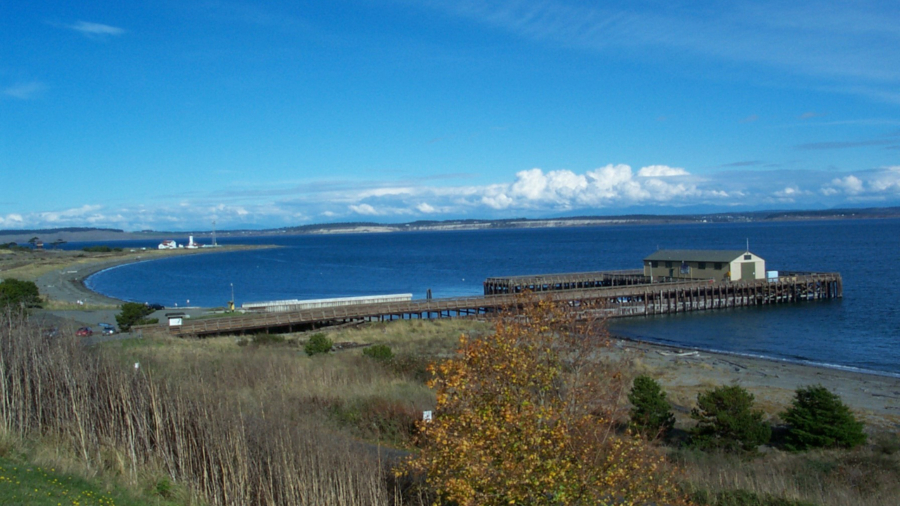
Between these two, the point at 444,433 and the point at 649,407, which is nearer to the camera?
the point at 444,433

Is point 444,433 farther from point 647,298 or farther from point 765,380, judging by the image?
point 647,298

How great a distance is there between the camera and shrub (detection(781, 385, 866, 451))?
56.5 ft

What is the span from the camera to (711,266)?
62.6 m

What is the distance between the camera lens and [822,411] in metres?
17.6

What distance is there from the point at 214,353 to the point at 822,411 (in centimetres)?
2187

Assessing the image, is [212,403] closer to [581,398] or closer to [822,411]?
[581,398]

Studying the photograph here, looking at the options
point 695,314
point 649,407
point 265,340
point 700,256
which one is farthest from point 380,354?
point 700,256

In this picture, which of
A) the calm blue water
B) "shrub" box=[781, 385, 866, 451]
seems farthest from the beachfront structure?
"shrub" box=[781, 385, 866, 451]

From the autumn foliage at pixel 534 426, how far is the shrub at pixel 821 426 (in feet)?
34.8

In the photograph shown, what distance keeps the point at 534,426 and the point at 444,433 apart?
39.6 inches

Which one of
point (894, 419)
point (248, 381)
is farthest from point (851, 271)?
point (248, 381)

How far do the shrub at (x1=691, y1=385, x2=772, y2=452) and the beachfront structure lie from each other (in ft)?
151

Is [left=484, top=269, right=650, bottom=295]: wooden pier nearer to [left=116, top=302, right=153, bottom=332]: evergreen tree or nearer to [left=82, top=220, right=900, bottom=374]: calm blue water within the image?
[left=82, top=220, right=900, bottom=374]: calm blue water

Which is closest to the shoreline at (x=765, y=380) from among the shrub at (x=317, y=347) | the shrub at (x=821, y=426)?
the shrub at (x=821, y=426)
